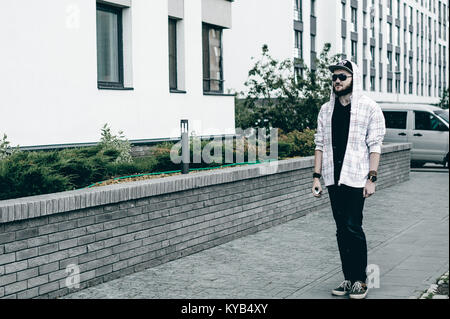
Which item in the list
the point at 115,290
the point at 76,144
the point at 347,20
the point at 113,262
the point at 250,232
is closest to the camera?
the point at 115,290

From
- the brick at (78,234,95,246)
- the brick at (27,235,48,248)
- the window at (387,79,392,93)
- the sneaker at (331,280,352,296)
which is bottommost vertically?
the sneaker at (331,280,352,296)

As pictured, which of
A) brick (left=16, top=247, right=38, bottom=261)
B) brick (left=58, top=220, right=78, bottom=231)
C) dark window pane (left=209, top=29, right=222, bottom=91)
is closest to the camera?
brick (left=16, top=247, right=38, bottom=261)

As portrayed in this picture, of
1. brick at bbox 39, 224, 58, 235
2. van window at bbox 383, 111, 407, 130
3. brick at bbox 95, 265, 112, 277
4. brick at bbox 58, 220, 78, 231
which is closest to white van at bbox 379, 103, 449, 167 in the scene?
van window at bbox 383, 111, 407, 130

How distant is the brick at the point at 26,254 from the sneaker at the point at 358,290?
2.70 metres

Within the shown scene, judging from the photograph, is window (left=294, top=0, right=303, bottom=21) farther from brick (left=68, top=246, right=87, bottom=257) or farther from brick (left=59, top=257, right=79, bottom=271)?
brick (left=59, top=257, right=79, bottom=271)

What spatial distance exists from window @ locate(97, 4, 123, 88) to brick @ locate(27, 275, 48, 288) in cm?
640

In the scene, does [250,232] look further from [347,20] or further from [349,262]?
[347,20]

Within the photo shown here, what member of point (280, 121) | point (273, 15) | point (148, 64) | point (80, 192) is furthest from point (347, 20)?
point (80, 192)

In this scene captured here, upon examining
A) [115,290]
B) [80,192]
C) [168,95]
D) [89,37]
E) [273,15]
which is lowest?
[115,290]

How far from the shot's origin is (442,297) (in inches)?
223

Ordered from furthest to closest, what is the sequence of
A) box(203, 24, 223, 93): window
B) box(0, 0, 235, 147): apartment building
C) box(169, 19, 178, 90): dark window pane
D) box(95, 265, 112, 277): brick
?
box(203, 24, 223, 93): window
box(169, 19, 178, 90): dark window pane
box(0, 0, 235, 147): apartment building
box(95, 265, 112, 277): brick

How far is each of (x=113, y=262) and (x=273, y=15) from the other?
33877 mm

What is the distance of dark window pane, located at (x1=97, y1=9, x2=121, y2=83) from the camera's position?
471 inches

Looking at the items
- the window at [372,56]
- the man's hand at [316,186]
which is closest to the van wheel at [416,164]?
the man's hand at [316,186]
